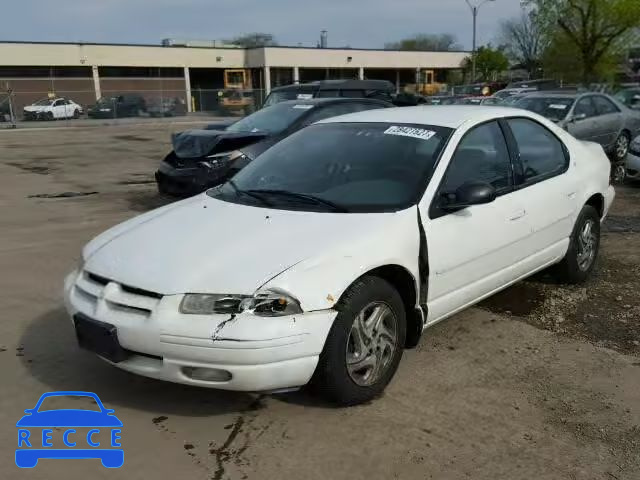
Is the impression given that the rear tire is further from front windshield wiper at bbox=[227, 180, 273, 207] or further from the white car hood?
the white car hood

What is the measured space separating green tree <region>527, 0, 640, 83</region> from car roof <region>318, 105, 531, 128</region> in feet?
101

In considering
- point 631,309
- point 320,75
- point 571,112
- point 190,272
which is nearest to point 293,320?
point 190,272

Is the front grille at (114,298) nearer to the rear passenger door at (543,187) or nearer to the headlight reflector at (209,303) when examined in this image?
the headlight reflector at (209,303)

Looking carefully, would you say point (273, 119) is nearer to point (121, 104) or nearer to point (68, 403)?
point (68, 403)

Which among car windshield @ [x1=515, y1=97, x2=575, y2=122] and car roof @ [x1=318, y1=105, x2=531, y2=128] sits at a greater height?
car roof @ [x1=318, y1=105, x2=531, y2=128]

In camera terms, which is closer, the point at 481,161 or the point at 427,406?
the point at 427,406

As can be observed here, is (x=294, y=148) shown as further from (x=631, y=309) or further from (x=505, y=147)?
(x=631, y=309)

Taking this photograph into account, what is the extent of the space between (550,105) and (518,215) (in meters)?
8.01

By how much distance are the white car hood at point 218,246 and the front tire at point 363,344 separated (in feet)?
0.99

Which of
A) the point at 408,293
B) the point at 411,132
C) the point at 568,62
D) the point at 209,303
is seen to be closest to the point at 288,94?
the point at 411,132

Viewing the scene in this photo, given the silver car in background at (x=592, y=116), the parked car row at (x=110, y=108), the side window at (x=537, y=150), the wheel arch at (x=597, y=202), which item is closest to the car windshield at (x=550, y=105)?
the silver car in background at (x=592, y=116)

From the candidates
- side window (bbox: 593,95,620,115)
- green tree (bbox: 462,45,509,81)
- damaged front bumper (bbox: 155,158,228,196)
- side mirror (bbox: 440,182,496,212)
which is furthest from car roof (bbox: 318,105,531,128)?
green tree (bbox: 462,45,509,81)

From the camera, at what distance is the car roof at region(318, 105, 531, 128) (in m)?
4.26

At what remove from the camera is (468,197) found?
3713 mm
